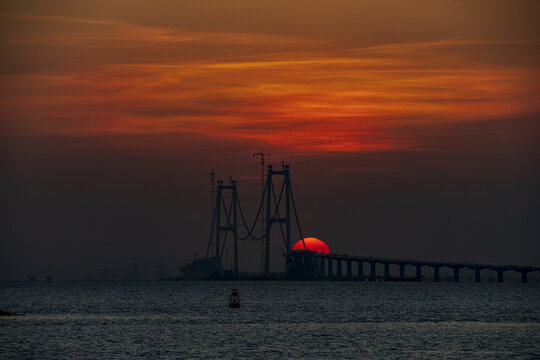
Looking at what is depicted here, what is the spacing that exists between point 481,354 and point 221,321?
37143 mm

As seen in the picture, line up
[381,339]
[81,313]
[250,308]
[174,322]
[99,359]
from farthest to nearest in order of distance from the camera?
[250,308] < [81,313] < [174,322] < [381,339] < [99,359]

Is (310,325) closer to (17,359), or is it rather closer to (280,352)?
(280,352)

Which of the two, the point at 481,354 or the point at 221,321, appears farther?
the point at 221,321

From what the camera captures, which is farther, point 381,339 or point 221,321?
point 221,321

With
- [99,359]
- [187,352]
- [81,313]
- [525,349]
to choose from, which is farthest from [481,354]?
[81,313]

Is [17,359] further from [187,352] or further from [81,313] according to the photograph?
[81,313]

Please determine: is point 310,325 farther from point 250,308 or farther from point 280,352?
point 250,308

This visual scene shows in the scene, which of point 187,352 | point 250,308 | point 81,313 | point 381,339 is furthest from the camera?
point 250,308

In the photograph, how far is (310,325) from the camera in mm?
88625

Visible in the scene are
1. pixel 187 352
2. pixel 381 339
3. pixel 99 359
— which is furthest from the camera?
pixel 381 339

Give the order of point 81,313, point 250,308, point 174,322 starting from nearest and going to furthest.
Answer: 1. point 174,322
2. point 81,313
3. point 250,308

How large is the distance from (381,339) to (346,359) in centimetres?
1425

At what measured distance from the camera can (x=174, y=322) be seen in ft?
308

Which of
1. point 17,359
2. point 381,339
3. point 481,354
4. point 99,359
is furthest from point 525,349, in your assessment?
point 17,359
